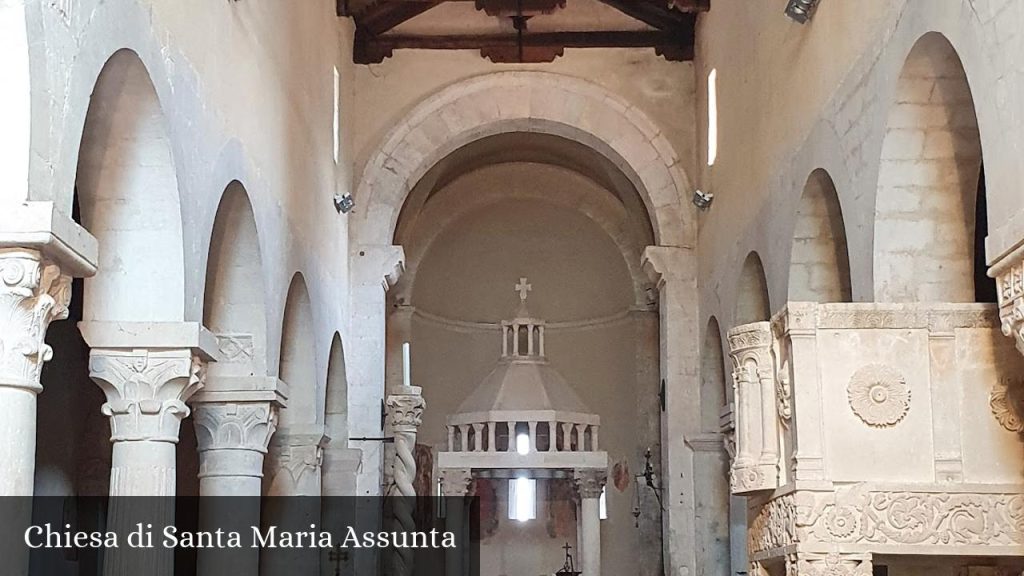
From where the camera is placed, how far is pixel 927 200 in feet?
27.9

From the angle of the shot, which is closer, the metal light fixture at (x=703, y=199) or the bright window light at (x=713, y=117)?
the bright window light at (x=713, y=117)

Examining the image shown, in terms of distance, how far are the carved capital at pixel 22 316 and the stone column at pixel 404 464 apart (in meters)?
Answer: 10.8

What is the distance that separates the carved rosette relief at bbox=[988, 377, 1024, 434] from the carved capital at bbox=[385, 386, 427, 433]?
11.2m

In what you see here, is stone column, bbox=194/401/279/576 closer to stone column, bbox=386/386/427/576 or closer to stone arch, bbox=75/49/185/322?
stone arch, bbox=75/49/185/322

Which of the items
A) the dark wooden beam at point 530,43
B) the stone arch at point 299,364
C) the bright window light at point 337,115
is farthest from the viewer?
the dark wooden beam at point 530,43

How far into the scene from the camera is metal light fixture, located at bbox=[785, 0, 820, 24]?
402 inches

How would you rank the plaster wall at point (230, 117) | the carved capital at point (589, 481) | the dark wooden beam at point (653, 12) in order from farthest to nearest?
1. the carved capital at point (589, 481)
2. the dark wooden beam at point (653, 12)
3. the plaster wall at point (230, 117)

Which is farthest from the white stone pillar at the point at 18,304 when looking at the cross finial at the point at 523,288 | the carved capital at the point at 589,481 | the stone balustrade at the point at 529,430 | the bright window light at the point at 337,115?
the cross finial at the point at 523,288

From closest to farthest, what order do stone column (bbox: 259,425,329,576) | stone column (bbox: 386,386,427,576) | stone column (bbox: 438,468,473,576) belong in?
1. stone column (bbox: 259,425,329,576)
2. stone column (bbox: 386,386,427,576)
3. stone column (bbox: 438,468,473,576)

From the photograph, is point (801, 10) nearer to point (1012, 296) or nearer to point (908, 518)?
point (1012, 296)

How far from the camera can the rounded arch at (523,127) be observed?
16562mm

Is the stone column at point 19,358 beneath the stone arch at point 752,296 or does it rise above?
beneath

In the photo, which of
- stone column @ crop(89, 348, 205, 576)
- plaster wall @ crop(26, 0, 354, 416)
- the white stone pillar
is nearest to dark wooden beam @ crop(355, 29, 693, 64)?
plaster wall @ crop(26, 0, 354, 416)

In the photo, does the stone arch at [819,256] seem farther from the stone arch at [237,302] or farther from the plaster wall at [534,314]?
the plaster wall at [534,314]
